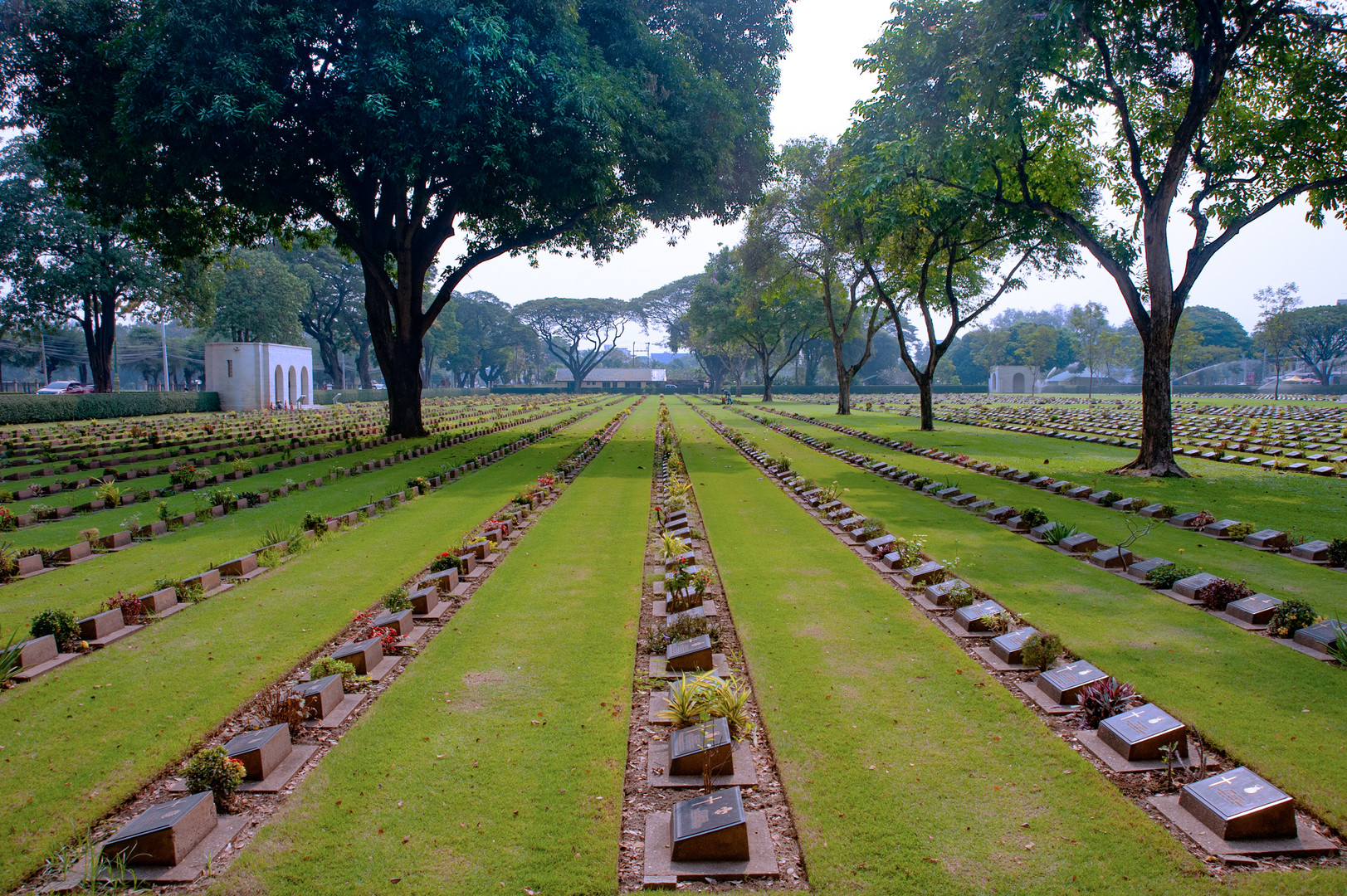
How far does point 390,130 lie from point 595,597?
1244 cm

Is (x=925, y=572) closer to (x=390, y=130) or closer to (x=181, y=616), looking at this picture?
(x=181, y=616)

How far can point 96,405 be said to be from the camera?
33156mm

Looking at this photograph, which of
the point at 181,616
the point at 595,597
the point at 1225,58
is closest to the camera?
the point at 181,616

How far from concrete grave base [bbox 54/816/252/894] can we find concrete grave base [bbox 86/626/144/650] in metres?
2.77

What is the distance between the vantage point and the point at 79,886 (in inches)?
102

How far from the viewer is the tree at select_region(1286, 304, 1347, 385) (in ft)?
215

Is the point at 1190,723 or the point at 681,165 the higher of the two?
the point at 681,165

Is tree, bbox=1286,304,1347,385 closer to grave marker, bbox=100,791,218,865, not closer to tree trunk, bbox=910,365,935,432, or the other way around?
tree trunk, bbox=910,365,935,432

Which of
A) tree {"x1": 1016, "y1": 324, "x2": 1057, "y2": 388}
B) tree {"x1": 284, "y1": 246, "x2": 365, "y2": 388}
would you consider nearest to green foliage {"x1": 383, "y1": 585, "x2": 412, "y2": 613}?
tree {"x1": 284, "y1": 246, "x2": 365, "y2": 388}

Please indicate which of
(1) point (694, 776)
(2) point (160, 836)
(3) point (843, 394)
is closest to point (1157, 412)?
(1) point (694, 776)

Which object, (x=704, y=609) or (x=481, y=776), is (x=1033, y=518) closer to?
(x=704, y=609)

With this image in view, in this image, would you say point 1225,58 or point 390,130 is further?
point 390,130

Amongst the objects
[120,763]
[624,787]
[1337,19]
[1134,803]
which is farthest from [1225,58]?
[120,763]

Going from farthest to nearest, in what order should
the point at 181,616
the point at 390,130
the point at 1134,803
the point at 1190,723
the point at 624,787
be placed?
the point at 390,130 → the point at 181,616 → the point at 1190,723 → the point at 624,787 → the point at 1134,803
